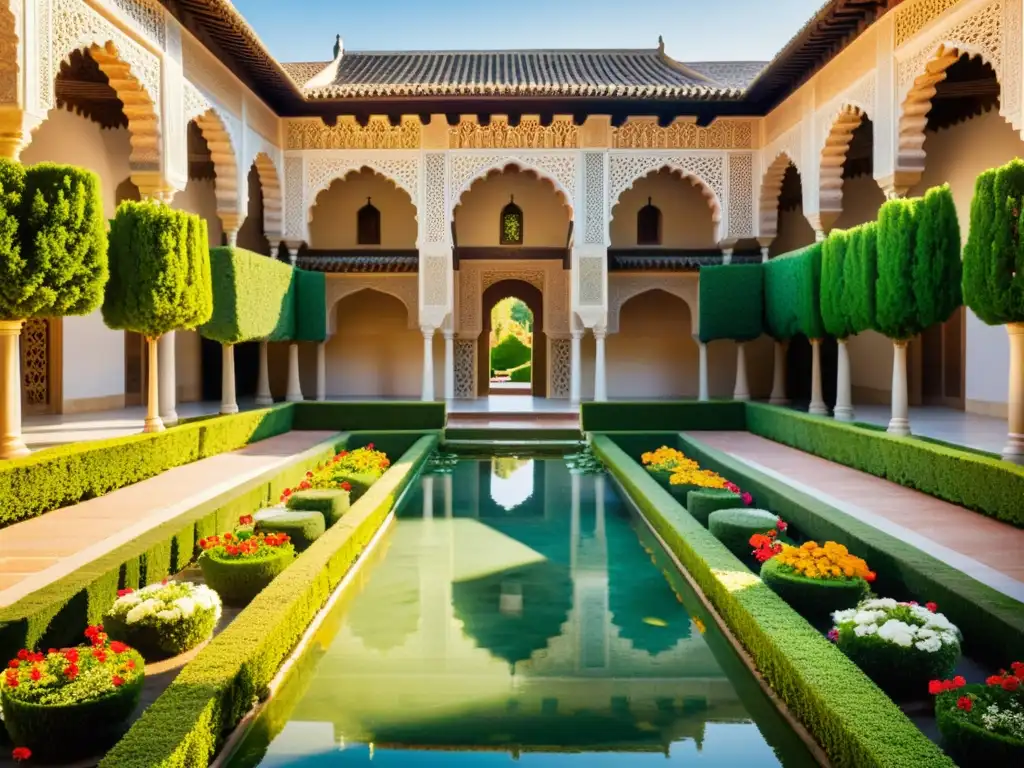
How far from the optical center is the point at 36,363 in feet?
46.0

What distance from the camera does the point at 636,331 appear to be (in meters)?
19.9

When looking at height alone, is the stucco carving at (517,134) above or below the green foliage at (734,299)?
above

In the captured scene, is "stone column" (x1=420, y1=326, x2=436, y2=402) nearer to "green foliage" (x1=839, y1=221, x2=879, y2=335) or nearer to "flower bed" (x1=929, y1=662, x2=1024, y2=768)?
"green foliage" (x1=839, y1=221, x2=879, y2=335)

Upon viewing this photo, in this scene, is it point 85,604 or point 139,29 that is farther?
point 139,29

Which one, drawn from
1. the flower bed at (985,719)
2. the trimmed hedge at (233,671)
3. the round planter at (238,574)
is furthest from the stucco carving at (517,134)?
the flower bed at (985,719)

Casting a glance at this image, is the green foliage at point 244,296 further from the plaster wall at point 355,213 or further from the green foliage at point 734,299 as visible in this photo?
the green foliage at point 734,299

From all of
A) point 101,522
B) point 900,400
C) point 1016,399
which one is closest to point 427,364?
point 900,400

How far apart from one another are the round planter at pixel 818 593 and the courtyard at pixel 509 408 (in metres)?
0.03

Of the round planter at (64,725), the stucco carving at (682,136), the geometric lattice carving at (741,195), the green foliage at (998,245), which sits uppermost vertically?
the stucco carving at (682,136)

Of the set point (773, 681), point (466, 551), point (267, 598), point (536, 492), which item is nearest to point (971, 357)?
point (536, 492)

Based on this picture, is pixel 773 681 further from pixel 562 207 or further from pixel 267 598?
pixel 562 207

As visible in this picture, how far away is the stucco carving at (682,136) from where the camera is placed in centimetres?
1691

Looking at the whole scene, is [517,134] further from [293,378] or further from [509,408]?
[293,378]

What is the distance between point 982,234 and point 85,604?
26.1 feet
